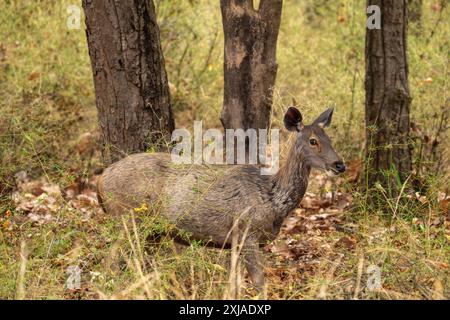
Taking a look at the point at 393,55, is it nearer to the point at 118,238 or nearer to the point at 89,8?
the point at 89,8

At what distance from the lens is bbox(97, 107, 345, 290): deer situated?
760 cm

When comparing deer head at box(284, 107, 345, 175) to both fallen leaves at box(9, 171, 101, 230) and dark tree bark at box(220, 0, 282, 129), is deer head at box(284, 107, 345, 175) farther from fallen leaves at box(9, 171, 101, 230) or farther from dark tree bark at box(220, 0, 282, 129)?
fallen leaves at box(9, 171, 101, 230)

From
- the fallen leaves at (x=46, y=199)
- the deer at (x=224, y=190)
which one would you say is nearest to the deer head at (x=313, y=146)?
the deer at (x=224, y=190)

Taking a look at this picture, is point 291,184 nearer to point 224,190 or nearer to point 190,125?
→ point 224,190

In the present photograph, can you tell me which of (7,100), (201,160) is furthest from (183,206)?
(7,100)

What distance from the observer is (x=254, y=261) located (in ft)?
24.5

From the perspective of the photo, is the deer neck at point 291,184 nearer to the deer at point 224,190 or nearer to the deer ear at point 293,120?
the deer at point 224,190

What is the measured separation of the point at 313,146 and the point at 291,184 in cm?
42

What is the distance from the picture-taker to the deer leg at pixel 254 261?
7.41 metres

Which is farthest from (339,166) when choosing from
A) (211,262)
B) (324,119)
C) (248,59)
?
(248,59)

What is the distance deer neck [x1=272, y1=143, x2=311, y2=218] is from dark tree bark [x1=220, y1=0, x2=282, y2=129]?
1035 millimetres

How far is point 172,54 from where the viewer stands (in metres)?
13.1
